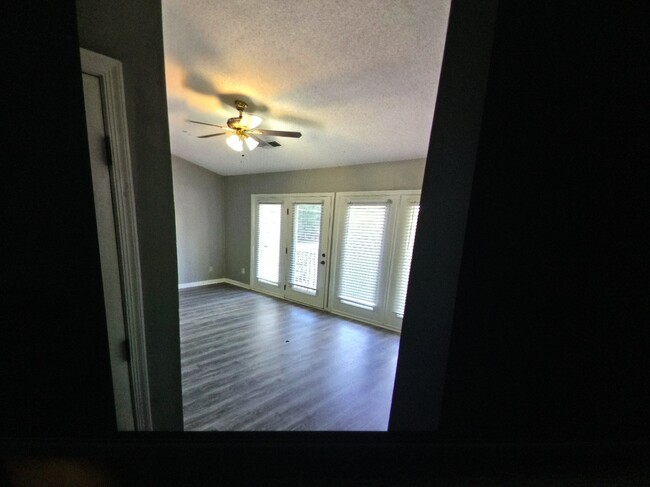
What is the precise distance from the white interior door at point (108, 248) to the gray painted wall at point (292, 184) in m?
3.13

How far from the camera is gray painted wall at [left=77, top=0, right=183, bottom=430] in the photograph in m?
0.83

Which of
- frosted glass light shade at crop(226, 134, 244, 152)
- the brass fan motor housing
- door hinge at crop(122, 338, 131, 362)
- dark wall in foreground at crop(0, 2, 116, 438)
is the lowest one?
door hinge at crop(122, 338, 131, 362)

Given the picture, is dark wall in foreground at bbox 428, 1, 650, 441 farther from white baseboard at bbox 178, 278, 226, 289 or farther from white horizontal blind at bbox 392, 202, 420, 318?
white baseboard at bbox 178, 278, 226, 289

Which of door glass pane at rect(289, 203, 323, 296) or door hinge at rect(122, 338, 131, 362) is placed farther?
door glass pane at rect(289, 203, 323, 296)

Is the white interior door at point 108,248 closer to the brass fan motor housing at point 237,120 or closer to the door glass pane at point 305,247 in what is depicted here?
the brass fan motor housing at point 237,120

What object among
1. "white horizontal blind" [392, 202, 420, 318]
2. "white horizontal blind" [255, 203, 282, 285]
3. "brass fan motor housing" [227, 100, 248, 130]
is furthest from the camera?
"white horizontal blind" [255, 203, 282, 285]

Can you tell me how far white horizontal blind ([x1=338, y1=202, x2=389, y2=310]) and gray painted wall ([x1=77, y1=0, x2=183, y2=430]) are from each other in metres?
2.89

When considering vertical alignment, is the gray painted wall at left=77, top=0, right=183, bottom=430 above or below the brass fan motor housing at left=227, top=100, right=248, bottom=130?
below

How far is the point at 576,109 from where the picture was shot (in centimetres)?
46

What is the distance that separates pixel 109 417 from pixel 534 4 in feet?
4.67

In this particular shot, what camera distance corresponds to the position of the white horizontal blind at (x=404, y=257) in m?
3.22

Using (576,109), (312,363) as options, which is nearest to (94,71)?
(576,109)

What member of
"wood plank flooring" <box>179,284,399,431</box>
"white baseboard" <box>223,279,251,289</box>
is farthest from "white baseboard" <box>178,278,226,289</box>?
"wood plank flooring" <box>179,284,399,431</box>

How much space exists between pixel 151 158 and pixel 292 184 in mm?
3558
